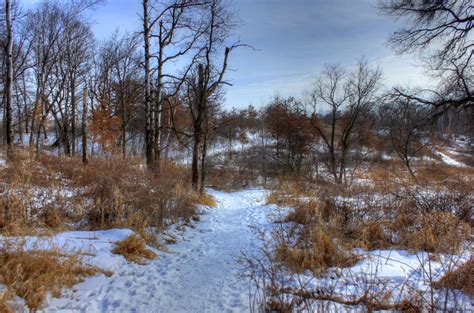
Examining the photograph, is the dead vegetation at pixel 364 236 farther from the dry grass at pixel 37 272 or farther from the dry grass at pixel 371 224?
the dry grass at pixel 37 272

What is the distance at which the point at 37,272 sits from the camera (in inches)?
106

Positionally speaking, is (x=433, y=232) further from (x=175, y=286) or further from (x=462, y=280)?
(x=175, y=286)

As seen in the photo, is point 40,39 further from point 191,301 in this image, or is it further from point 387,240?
point 387,240

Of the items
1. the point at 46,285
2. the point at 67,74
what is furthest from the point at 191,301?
the point at 67,74

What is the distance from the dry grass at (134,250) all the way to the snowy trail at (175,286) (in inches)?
6.8

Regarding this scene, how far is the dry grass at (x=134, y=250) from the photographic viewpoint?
407cm

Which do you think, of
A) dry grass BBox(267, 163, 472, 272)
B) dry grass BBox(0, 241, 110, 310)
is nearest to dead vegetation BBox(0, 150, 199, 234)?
dry grass BBox(0, 241, 110, 310)

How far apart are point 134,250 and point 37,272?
5.48 feet

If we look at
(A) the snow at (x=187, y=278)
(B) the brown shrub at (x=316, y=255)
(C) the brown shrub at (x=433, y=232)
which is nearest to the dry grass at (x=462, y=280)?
(A) the snow at (x=187, y=278)

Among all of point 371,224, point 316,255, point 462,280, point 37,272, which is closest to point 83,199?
point 37,272

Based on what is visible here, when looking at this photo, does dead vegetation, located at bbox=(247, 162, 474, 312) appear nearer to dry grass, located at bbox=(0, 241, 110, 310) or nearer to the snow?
the snow

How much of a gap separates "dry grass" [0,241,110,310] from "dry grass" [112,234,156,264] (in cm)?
71

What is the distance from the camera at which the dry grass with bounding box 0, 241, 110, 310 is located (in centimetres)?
245

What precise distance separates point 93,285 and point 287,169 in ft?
72.5
